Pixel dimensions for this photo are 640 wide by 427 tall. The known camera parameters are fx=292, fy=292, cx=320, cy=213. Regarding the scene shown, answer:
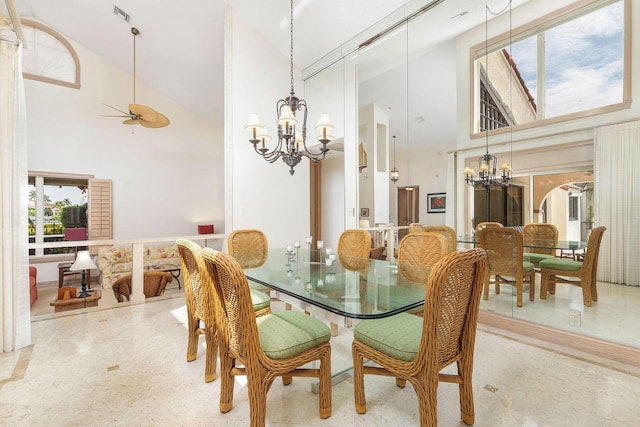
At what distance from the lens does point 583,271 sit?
233 centimetres

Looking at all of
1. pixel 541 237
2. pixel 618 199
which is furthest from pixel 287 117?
pixel 618 199

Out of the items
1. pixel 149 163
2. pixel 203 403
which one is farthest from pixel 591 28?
pixel 149 163

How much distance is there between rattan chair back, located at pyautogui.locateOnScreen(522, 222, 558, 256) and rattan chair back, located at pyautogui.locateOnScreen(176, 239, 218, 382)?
2.71 metres

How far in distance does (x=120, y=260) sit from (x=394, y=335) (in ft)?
16.8

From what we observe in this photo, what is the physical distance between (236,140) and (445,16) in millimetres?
2996

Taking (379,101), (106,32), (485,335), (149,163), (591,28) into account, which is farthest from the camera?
(149,163)

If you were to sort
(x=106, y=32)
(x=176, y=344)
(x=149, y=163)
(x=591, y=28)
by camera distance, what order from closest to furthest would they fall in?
(x=591, y=28), (x=176, y=344), (x=106, y=32), (x=149, y=163)

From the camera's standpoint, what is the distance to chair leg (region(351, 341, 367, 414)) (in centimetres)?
153

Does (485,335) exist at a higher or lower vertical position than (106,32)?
lower

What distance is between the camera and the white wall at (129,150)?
597 centimetres

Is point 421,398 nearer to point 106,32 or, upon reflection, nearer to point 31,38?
point 106,32

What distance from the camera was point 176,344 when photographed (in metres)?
2.43

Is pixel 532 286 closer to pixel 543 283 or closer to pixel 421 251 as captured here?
pixel 543 283

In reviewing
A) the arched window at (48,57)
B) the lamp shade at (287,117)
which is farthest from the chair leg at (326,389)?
the arched window at (48,57)
